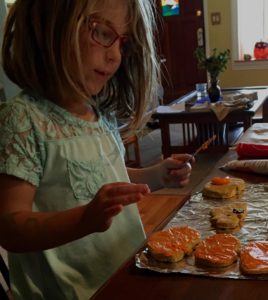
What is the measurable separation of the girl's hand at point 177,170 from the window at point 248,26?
14.6 feet

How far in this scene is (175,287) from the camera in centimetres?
65

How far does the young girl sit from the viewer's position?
71 cm

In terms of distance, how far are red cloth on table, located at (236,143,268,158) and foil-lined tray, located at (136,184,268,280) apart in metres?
0.21

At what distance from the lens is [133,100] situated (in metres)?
1.02

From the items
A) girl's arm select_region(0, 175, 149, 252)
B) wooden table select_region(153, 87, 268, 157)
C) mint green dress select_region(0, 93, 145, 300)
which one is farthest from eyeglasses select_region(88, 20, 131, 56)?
wooden table select_region(153, 87, 268, 157)

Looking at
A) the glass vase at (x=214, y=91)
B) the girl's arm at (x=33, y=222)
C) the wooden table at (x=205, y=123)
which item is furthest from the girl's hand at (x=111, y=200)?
the glass vase at (x=214, y=91)

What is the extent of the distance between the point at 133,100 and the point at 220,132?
2.32m

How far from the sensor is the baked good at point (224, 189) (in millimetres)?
971

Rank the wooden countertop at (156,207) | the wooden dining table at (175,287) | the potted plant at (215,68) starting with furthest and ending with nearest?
the potted plant at (215,68) → the wooden countertop at (156,207) → the wooden dining table at (175,287)

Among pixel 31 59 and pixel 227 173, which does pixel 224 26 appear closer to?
pixel 227 173

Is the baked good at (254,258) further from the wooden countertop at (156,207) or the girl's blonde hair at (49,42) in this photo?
the wooden countertop at (156,207)

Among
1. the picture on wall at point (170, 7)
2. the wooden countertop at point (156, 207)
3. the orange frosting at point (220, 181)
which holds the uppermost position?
the picture on wall at point (170, 7)

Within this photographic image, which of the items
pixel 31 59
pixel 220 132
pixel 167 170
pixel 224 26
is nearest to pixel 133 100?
pixel 167 170

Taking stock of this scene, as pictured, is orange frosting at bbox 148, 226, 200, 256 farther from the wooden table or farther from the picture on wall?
the picture on wall
